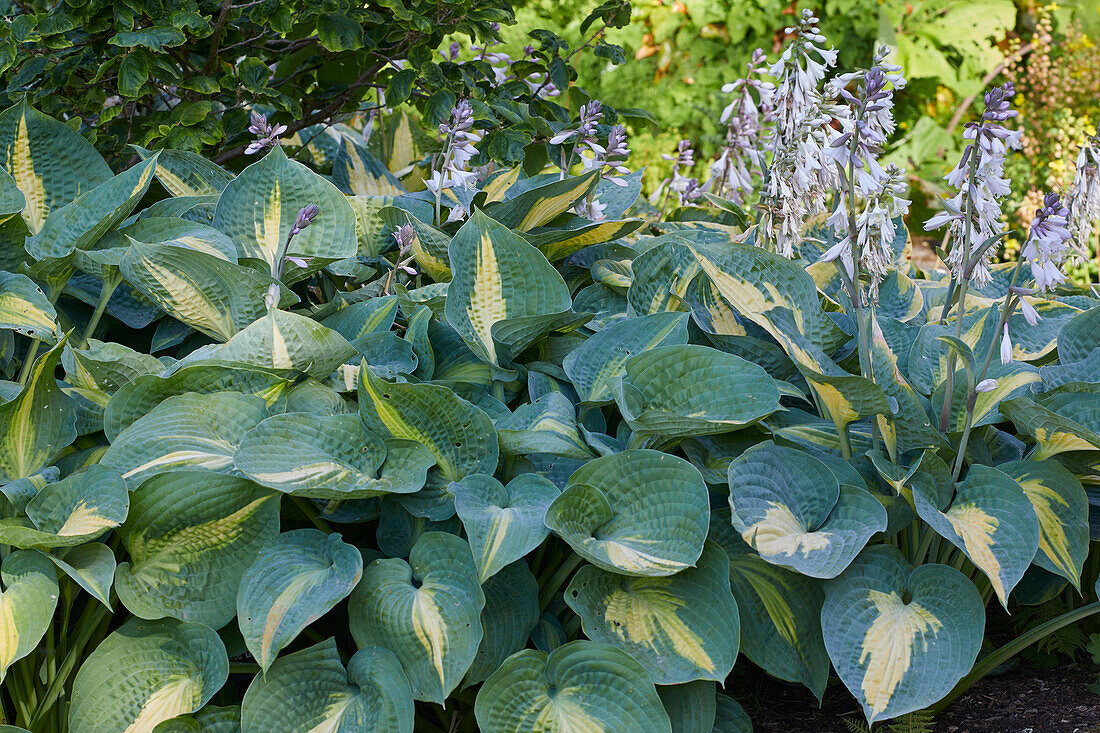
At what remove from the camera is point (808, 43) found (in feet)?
6.48

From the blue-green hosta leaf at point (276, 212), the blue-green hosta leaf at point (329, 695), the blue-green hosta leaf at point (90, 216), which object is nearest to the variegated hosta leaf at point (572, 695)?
the blue-green hosta leaf at point (329, 695)

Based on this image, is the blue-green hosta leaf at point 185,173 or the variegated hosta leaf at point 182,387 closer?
the variegated hosta leaf at point 182,387

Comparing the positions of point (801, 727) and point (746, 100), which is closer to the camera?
point (801, 727)

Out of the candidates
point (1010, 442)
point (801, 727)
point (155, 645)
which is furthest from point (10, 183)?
point (1010, 442)

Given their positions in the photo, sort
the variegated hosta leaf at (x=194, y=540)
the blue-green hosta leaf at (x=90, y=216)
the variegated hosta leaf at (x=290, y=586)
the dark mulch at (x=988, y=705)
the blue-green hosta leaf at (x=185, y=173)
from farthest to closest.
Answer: the blue-green hosta leaf at (x=185, y=173), the blue-green hosta leaf at (x=90, y=216), the dark mulch at (x=988, y=705), the variegated hosta leaf at (x=194, y=540), the variegated hosta leaf at (x=290, y=586)

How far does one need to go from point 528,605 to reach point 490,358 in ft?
1.71

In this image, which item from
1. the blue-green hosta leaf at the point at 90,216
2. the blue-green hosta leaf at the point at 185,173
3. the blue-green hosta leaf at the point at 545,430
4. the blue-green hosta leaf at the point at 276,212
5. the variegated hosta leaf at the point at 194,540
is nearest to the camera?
the variegated hosta leaf at the point at 194,540

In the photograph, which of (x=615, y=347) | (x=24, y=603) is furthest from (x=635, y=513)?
(x=24, y=603)

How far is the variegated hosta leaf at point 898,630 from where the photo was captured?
142 centimetres

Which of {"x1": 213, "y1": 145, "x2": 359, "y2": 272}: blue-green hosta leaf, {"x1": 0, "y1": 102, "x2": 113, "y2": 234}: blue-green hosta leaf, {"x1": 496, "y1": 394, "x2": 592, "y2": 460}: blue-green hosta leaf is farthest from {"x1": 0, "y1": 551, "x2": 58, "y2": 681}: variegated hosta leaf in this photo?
{"x1": 0, "y1": 102, "x2": 113, "y2": 234}: blue-green hosta leaf

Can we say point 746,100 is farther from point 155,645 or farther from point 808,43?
point 155,645

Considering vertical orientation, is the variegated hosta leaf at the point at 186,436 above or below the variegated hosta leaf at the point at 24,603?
above

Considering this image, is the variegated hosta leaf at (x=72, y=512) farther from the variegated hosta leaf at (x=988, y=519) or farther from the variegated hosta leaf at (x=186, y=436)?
the variegated hosta leaf at (x=988, y=519)

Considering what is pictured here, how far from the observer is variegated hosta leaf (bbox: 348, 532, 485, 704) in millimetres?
1405
